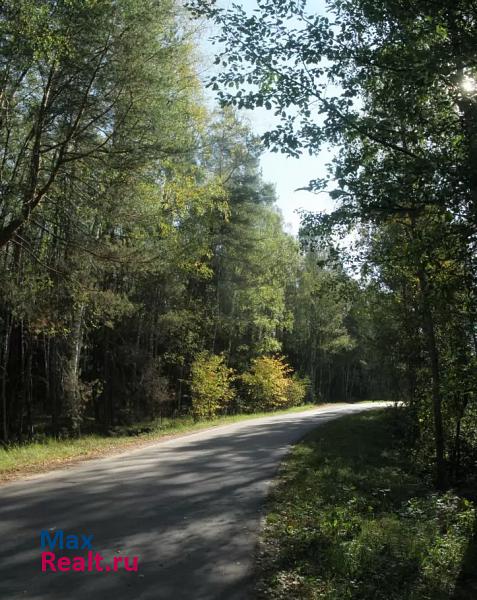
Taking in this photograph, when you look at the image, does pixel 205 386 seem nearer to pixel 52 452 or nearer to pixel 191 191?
pixel 191 191

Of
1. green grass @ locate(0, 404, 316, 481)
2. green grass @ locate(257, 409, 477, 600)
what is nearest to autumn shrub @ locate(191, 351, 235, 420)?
green grass @ locate(0, 404, 316, 481)

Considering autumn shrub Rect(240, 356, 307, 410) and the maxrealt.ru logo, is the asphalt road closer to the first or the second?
the maxrealt.ru logo

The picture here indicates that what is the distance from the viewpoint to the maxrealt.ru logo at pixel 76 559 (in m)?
5.46

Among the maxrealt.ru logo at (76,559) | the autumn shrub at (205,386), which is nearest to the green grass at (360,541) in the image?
the maxrealt.ru logo at (76,559)

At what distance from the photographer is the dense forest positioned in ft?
21.2

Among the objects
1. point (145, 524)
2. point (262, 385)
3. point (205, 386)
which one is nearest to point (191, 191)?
point (205, 386)

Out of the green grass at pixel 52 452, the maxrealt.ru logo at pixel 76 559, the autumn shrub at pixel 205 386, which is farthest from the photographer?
the autumn shrub at pixel 205 386

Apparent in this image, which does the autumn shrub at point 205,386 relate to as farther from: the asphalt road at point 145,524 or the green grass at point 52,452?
the asphalt road at point 145,524

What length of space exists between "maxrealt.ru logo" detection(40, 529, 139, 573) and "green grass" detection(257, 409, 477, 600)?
1.51 metres

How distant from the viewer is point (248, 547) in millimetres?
6578

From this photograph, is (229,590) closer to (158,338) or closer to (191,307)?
(158,338)

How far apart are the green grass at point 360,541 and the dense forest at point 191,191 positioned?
2.18 m

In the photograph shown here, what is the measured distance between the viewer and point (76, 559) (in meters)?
5.68

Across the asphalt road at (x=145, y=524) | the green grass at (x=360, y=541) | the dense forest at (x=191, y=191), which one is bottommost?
the green grass at (x=360, y=541)
